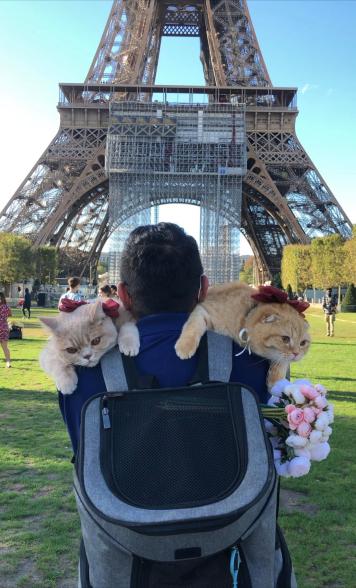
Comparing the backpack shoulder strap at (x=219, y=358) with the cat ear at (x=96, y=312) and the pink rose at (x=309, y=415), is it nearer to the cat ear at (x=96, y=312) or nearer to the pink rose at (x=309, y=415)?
the pink rose at (x=309, y=415)

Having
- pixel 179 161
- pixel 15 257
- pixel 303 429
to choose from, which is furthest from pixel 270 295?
pixel 179 161

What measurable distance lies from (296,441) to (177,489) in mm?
413

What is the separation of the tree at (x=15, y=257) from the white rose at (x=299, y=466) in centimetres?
3668

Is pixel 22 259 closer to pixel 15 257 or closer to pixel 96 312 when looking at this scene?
pixel 15 257

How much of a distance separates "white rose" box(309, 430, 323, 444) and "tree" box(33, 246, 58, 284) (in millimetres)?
38792

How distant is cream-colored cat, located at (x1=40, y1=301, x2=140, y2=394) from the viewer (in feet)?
5.38

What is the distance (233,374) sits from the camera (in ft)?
5.26

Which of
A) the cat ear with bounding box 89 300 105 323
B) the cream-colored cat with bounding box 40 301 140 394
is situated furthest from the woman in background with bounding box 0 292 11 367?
the cat ear with bounding box 89 300 105 323

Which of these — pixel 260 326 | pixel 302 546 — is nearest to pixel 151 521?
pixel 260 326

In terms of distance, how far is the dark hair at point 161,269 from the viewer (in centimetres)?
167

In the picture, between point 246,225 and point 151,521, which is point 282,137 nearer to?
point 246,225

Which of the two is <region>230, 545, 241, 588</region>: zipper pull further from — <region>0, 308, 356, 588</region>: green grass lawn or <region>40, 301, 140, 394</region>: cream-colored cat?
<region>0, 308, 356, 588</region>: green grass lawn

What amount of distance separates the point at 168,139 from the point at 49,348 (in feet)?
141

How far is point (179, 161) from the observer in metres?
43.1
